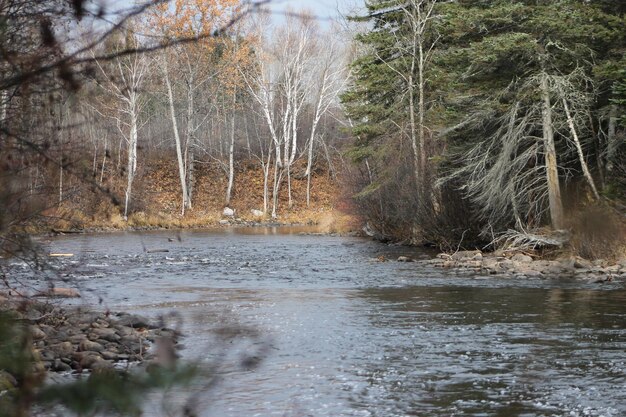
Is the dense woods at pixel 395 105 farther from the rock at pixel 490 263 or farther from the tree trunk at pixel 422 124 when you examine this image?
the rock at pixel 490 263

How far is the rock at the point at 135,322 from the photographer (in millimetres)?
12438

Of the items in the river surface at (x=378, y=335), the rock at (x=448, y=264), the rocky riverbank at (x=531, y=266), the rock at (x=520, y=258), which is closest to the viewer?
the river surface at (x=378, y=335)

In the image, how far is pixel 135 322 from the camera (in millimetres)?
12516

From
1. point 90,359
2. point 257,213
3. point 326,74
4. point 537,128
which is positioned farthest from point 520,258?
point 326,74

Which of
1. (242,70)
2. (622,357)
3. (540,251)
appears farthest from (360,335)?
(242,70)

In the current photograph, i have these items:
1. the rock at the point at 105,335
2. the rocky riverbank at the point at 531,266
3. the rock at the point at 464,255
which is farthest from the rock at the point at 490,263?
the rock at the point at 105,335

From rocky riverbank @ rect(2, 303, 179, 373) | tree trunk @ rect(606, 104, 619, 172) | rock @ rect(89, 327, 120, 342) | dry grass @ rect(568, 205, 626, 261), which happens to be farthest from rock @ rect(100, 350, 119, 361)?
tree trunk @ rect(606, 104, 619, 172)

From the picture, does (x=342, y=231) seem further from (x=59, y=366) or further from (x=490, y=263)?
(x=59, y=366)

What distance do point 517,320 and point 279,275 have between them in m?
8.33

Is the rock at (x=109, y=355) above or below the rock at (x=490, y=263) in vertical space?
below

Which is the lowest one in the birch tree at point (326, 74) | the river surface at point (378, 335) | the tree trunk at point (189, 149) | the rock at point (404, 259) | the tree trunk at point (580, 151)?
the river surface at point (378, 335)

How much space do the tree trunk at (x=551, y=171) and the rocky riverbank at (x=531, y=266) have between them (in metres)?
1.31

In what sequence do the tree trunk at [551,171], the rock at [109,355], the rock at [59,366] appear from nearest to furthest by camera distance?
the rock at [59,366] < the rock at [109,355] < the tree trunk at [551,171]

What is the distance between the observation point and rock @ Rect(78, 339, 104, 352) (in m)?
10.4
